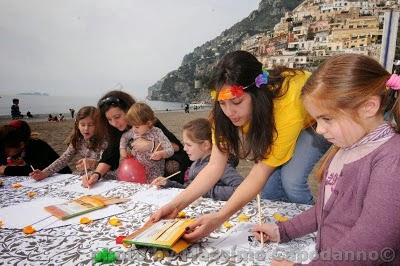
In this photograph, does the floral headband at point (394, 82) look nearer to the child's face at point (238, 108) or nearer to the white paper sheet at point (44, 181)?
the child's face at point (238, 108)

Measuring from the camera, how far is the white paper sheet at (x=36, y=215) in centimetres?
163

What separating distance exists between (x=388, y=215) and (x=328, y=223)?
0.91 feet

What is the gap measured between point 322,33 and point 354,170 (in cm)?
8833

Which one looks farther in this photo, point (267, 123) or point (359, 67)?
point (267, 123)

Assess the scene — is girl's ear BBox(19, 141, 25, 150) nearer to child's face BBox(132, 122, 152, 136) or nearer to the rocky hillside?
child's face BBox(132, 122, 152, 136)

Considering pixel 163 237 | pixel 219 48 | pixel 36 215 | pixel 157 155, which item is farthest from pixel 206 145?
pixel 219 48

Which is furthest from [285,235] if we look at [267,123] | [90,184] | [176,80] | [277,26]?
[176,80]

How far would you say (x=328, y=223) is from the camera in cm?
123

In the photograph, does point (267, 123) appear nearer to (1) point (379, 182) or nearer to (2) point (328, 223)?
(2) point (328, 223)

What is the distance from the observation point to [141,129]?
A: 133 inches

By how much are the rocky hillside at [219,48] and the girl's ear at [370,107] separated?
327 ft

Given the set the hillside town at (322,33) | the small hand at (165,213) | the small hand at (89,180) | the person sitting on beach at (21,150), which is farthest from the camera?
the hillside town at (322,33)

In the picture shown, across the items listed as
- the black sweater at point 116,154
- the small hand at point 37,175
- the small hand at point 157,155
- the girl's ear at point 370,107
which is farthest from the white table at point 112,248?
the small hand at point 157,155

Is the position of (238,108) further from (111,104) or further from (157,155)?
(111,104)
